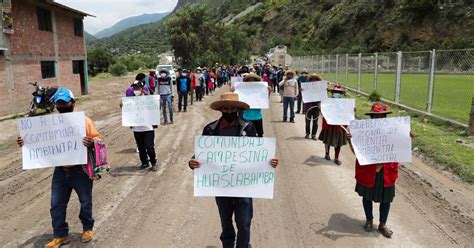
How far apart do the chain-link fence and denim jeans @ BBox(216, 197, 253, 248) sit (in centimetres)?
991

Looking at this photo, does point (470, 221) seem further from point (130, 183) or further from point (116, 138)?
point (116, 138)

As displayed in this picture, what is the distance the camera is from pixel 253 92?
897cm

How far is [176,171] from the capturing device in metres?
8.02

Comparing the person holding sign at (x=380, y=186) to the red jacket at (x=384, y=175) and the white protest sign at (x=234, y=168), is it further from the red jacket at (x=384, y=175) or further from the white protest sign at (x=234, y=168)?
the white protest sign at (x=234, y=168)

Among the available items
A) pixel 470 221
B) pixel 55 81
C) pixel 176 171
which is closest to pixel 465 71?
pixel 470 221

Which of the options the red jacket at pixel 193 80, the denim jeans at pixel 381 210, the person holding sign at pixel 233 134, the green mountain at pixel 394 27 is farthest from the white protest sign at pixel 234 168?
the green mountain at pixel 394 27

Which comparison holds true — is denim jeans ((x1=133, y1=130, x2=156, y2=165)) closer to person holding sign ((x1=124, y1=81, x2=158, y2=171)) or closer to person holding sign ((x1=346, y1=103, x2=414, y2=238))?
person holding sign ((x1=124, y1=81, x2=158, y2=171))

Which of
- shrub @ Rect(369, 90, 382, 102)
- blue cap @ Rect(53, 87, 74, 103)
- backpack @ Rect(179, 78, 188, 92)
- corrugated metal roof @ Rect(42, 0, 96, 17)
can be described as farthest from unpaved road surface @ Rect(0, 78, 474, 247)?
corrugated metal roof @ Rect(42, 0, 96, 17)

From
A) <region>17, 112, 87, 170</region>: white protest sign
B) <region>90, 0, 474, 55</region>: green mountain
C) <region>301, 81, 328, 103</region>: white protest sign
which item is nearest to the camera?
<region>17, 112, 87, 170</region>: white protest sign

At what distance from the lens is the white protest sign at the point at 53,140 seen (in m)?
4.66

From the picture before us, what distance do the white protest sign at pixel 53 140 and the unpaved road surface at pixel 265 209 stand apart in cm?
105

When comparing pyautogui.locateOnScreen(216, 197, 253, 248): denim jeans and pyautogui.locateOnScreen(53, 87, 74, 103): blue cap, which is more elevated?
pyautogui.locateOnScreen(53, 87, 74, 103): blue cap

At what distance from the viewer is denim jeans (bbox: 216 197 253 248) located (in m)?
4.12

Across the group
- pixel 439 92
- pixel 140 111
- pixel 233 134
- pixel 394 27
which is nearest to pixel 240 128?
pixel 233 134
